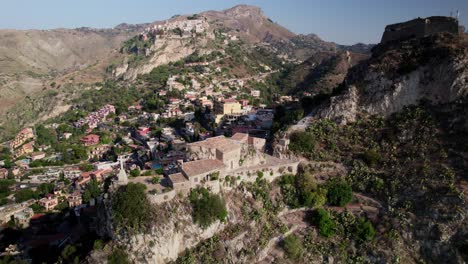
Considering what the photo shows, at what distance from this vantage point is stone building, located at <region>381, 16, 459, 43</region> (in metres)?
38.0

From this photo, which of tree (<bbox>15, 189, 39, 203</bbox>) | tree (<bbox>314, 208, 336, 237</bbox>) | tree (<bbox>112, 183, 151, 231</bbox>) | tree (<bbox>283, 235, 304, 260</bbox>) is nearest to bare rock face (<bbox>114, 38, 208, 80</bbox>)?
tree (<bbox>15, 189, 39, 203</bbox>)

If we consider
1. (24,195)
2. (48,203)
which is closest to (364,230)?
(48,203)

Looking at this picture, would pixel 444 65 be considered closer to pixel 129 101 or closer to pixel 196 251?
pixel 196 251

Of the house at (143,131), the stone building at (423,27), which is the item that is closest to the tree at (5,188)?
the house at (143,131)

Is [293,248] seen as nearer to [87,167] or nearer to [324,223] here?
[324,223]

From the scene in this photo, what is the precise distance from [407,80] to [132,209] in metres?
28.4

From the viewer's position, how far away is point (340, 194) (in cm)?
2892

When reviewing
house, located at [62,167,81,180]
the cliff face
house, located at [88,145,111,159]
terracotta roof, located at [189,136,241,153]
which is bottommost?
house, located at [62,167,81,180]

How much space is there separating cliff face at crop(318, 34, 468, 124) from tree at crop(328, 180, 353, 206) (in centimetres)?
852

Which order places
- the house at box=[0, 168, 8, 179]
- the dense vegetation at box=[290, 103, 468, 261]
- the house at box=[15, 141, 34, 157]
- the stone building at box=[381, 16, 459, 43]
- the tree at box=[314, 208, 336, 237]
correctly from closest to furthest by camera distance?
the dense vegetation at box=[290, 103, 468, 261] → the tree at box=[314, 208, 336, 237] → the stone building at box=[381, 16, 459, 43] → the house at box=[0, 168, 8, 179] → the house at box=[15, 141, 34, 157]

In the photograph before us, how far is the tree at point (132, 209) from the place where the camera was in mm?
23234

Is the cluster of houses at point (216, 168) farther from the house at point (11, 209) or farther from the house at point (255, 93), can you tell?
the house at point (255, 93)

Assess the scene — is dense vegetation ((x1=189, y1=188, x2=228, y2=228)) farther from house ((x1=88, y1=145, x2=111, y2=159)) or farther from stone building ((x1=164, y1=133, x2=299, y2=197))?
house ((x1=88, y1=145, x2=111, y2=159))

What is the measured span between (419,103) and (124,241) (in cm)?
→ 2941
